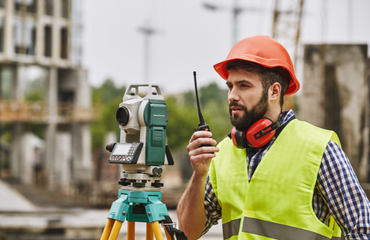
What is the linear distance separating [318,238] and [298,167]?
32 cm

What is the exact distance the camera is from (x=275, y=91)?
230 cm

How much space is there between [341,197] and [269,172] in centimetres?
34

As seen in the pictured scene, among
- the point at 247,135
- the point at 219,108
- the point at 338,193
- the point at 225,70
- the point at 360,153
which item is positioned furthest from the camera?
the point at 219,108

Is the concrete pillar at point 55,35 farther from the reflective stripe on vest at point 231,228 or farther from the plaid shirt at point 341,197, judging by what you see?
the plaid shirt at point 341,197

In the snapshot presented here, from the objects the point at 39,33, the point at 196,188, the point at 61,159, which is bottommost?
the point at 61,159

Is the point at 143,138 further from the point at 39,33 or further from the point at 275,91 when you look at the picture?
the point at 39,33

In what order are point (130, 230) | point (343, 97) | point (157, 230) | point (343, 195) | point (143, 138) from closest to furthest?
point (343, 195), point (157, 230), point (143, 138), point (130, 230), point (343, 97)

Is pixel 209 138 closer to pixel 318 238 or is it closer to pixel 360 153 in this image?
pixel 318 238

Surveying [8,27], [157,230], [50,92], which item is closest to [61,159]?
[50,92]

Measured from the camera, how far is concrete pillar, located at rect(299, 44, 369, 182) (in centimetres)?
774

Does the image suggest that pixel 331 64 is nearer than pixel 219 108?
Yes

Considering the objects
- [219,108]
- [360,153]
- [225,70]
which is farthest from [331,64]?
[219,108]

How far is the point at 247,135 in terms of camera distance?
2.24 metres

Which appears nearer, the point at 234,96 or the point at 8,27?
the point at 234,96
